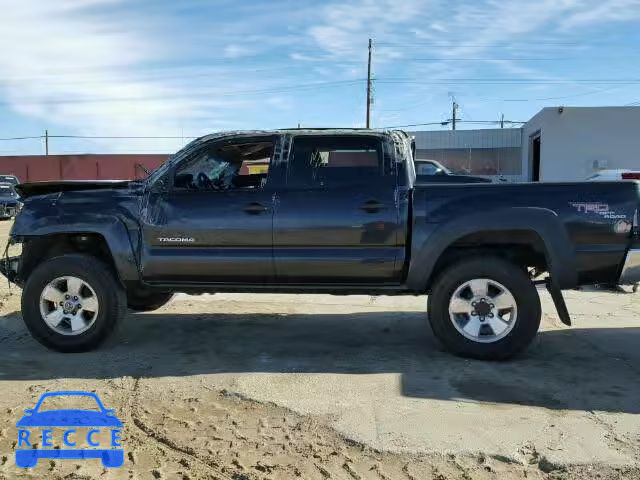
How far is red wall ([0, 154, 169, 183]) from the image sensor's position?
4138cm

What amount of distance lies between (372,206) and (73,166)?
133 feet

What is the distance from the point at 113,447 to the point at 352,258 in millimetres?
2492

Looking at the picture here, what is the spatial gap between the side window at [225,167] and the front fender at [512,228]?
1.55 metres

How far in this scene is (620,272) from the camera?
522cm

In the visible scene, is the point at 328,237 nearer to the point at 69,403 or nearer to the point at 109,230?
the point at 109,230

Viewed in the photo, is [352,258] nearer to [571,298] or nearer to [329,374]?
[329,374]

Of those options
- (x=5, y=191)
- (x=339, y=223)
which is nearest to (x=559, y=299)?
(x=339, y=223)

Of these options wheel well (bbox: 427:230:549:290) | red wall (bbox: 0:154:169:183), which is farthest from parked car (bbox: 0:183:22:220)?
wheel well (bbox: 427:230:549:290)

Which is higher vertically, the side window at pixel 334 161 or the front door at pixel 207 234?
the side window at pixel 334 161

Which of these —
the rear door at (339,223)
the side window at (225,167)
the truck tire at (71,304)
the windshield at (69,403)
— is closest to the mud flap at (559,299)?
the rear door at (339,223)

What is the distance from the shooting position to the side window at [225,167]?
5734mm

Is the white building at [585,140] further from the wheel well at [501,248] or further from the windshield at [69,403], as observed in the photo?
the windshield at [69,403]

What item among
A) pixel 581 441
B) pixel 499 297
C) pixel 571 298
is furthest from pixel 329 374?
pixel 571 298

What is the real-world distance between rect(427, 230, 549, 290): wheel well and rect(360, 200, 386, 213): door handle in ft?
2.23
